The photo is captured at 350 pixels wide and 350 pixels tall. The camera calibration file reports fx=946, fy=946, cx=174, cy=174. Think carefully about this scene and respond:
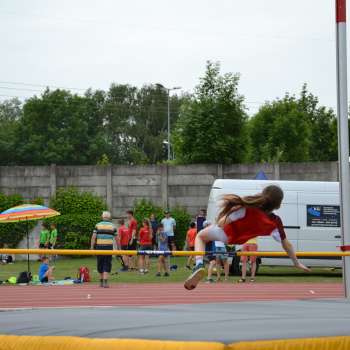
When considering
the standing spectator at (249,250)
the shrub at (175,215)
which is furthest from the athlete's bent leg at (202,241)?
the shrub at (175,215)

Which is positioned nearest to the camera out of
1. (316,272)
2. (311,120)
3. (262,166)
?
(316,272)

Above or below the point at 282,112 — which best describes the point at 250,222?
below

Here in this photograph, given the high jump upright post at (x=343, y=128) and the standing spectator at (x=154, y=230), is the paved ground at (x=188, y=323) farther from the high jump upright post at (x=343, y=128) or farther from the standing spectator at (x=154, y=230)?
the standing spectator at (x=154, y=230)

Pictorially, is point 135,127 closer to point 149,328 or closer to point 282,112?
point 282,112

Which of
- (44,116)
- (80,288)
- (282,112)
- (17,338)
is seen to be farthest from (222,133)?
(44,116)

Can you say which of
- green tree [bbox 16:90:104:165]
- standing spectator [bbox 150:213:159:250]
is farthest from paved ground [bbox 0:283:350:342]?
green tree [bbox 16:90:104:165]

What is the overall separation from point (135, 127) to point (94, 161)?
13400 mm

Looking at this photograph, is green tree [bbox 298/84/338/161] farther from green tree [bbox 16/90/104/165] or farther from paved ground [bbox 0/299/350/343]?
paved ground [bbox 0/299/350/343]

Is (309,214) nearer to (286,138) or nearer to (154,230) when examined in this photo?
(154,230)

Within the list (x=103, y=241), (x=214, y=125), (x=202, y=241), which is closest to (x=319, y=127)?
(x=214, y=125)

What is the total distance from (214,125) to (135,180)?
523cm

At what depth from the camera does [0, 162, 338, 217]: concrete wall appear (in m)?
29.0

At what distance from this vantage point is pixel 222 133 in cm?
3388

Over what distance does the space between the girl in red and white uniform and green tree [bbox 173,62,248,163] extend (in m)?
23.9
